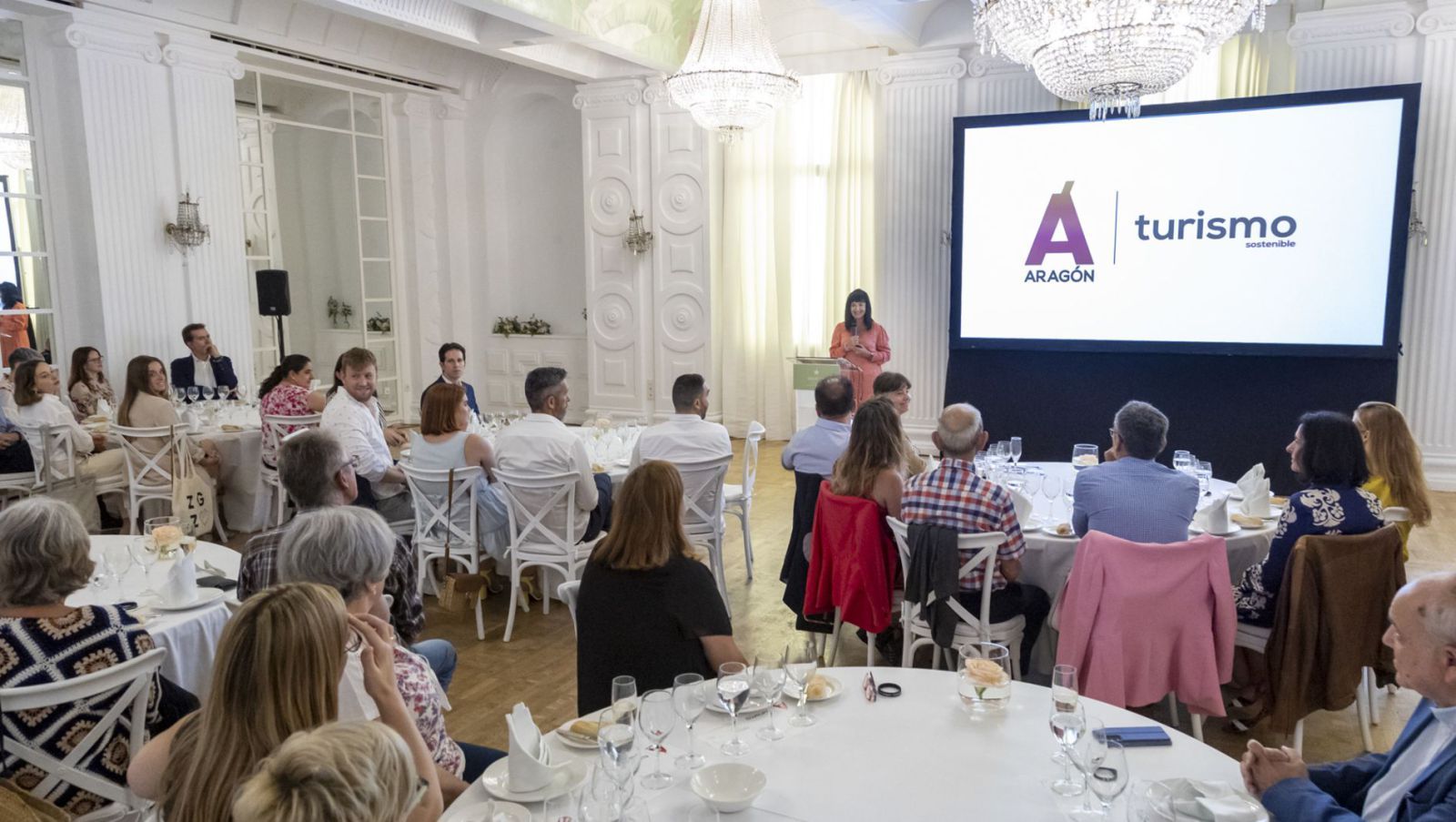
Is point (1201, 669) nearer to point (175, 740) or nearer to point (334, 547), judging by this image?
point (334, 547)

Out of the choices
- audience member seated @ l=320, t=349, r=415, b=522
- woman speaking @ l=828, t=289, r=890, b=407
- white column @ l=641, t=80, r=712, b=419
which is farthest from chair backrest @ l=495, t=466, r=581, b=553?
white column @ l=641, t=80, r=712, b=419

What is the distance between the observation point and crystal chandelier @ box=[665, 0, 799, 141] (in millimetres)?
6523

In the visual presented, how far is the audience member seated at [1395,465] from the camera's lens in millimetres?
3992

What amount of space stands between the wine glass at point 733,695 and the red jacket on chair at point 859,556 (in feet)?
5.67

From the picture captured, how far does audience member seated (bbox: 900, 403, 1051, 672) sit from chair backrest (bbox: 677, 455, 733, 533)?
134 cm

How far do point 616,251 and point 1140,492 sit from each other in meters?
7.99

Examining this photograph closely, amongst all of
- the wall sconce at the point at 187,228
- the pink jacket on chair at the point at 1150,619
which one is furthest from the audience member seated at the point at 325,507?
the wall sconce at the point at 187,228

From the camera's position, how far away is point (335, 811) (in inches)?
48.0

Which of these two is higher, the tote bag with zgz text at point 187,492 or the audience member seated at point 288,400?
the audience member seated at point 288,400

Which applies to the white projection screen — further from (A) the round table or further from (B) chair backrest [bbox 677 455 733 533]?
(A) the round table

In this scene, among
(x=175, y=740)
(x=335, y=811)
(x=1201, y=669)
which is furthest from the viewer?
(x=1201, y=669)

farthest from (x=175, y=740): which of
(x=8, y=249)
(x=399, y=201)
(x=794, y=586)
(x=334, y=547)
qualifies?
(x=399, y=201)

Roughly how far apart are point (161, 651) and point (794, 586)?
2.68 meters

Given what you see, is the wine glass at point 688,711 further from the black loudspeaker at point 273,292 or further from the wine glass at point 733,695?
the black loudspeaker at point 273,292
